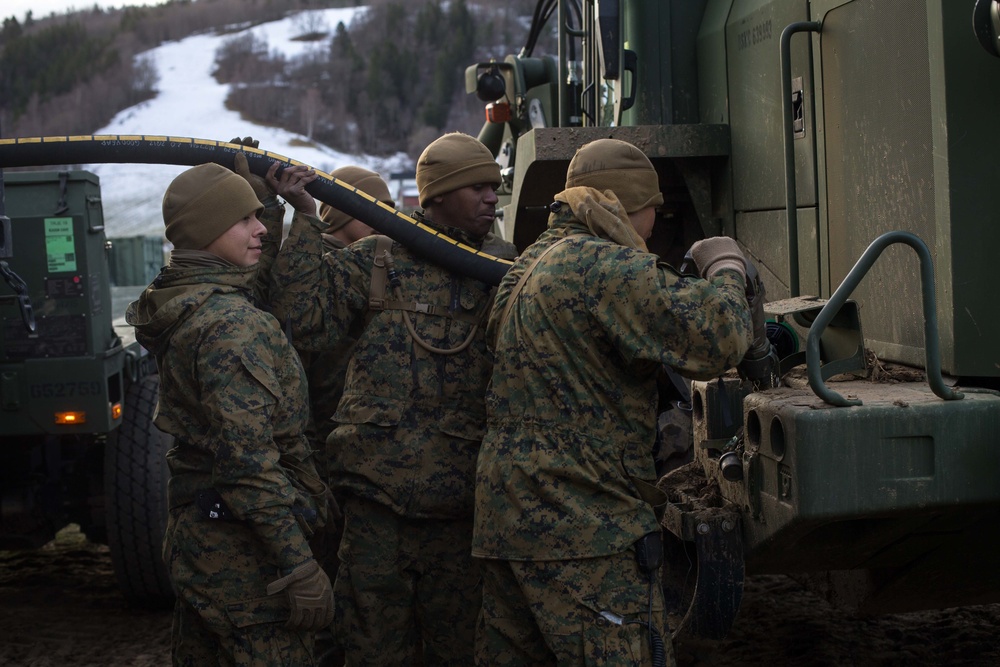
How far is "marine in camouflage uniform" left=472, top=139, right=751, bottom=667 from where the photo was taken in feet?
8.15

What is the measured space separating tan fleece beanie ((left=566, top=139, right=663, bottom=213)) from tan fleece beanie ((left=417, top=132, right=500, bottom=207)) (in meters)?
0.52

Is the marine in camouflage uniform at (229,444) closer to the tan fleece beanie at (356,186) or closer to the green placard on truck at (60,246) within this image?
the tan fleece beanie at (356,186)

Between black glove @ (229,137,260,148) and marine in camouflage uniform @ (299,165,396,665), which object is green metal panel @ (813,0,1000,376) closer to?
marine in camouflage uniform @ (299,165,396,665)

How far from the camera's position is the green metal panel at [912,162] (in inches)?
105

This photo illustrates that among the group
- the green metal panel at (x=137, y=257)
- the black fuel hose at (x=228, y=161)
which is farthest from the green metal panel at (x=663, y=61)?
the green metal panel at (x=137, y=257)

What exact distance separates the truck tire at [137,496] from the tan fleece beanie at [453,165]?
208 centimetres

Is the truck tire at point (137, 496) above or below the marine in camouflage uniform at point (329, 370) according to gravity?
below

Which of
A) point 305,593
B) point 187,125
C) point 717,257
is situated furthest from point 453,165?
point 187,125

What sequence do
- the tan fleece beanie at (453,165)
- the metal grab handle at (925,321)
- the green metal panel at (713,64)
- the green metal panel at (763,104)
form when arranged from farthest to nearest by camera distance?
the green metal panel at (713,64)
the green metal panel at (763,104)
the tan fleece beanie at (453,165)
the metal grab handle at (925,321)

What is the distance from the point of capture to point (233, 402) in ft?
8.46

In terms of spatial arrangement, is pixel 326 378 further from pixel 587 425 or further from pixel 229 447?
pixel 587 425

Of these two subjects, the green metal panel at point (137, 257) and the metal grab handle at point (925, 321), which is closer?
the metal grab handle at point (925, 321)

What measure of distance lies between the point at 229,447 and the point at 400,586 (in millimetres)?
795

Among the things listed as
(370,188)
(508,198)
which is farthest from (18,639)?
(508,198)
